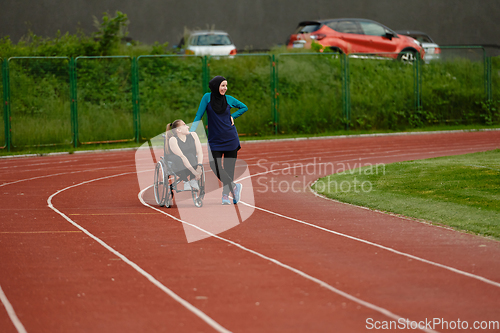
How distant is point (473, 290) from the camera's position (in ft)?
19.0

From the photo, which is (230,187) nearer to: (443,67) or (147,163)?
(147,163)

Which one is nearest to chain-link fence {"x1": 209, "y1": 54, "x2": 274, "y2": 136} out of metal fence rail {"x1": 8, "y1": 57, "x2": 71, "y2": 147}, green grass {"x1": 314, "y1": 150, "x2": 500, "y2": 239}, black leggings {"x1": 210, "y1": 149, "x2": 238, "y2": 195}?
metal fence rail {"x1": 8, "y1": 57, "x2": 71, "y2": 147}

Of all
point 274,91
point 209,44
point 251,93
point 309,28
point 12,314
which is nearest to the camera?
point 12,314

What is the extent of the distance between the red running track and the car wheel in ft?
54.4

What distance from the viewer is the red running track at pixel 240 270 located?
515 cm

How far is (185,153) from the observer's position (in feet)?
33.0

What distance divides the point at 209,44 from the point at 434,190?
708 inches

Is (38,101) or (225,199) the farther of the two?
(38,101)

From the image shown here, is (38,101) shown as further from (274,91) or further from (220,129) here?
(220,129)

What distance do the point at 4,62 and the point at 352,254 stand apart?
15.3 metres

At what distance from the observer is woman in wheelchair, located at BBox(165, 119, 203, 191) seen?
992cm

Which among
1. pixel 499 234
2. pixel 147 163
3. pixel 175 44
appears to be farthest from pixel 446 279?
pixel 175 44

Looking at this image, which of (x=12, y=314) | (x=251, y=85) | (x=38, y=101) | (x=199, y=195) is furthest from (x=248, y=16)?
(x=12, y=314)

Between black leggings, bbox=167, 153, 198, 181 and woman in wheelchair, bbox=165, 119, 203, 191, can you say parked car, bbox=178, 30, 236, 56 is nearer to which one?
woman in wheelchair, bbox=165, 119, 203, 191
